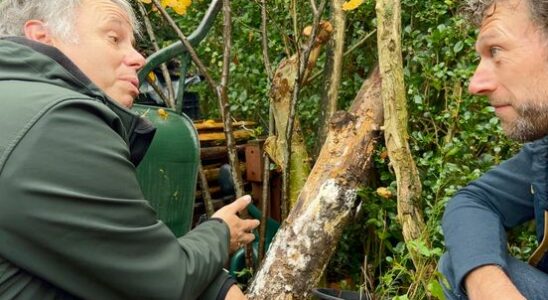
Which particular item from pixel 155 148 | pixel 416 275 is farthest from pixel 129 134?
pixel 416 275

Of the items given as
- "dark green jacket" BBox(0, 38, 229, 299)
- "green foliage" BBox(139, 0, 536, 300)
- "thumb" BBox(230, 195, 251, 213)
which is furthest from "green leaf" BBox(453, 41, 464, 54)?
"dark green jacket" BBox(0, 38, 229, 299)

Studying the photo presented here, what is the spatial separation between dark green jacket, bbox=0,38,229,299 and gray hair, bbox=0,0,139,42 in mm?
242

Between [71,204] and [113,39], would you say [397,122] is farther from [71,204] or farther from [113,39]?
[71,204]

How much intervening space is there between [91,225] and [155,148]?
4.97 ft

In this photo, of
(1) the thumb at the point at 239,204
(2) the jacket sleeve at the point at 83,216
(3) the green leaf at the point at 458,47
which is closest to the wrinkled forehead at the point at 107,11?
(2) the jacket sleeve at the point at 83,216

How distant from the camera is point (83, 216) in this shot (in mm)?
1220

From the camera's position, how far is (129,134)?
63.6 inches

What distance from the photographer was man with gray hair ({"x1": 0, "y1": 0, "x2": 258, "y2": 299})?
118cm

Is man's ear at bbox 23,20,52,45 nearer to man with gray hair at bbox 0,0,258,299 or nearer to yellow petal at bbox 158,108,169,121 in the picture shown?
man with gray hair at bbox 0,0,258,299

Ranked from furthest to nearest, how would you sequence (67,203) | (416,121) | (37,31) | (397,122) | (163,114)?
Answer: (416,121) → (163,114) → (397,122) → (37,31) → (67,203)

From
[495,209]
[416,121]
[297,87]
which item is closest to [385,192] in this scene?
[416,121]

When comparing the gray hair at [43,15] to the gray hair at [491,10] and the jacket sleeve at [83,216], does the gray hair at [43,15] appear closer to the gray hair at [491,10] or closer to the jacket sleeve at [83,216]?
the jacket sleeve at [83,216]

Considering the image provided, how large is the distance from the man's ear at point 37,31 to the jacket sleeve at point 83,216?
17.8 inches

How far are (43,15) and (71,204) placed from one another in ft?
2.44
